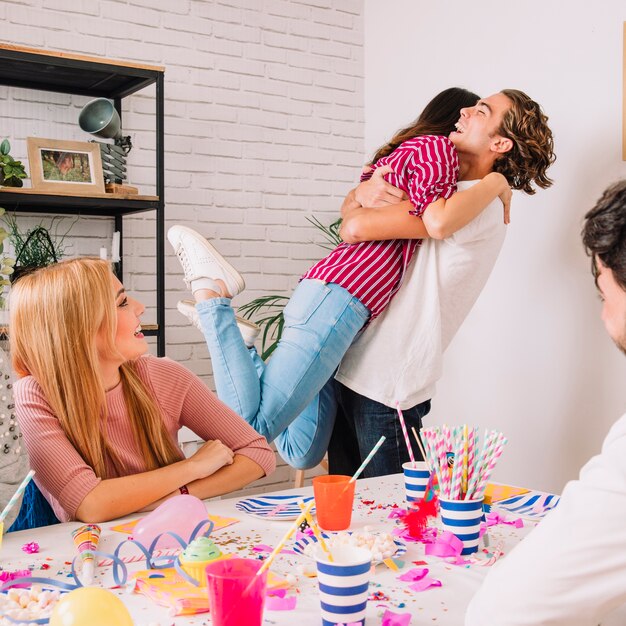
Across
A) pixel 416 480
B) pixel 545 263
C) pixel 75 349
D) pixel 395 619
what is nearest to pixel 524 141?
pixel 545 263

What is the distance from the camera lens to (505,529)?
1.39 metres

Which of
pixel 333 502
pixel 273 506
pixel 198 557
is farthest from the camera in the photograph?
pixel 273 506

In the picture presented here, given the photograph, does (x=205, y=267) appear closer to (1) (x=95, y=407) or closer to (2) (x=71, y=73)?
(1) (x=95, y=407)

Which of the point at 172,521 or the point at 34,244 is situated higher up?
the point at 34,244

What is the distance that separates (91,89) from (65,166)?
0.47 m

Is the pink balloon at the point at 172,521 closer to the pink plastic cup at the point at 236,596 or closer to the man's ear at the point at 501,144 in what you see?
the pink plastic cup at the point at 236,596

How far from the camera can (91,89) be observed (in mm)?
3186

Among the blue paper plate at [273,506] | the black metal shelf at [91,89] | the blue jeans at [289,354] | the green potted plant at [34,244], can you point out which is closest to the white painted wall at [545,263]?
the blue jeans at [289,354]

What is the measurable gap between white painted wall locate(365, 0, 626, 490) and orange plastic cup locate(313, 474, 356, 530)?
153 centimetres

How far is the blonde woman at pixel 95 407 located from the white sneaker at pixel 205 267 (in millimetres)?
360

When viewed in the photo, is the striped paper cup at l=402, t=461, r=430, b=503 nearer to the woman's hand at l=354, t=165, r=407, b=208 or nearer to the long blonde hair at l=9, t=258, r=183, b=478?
the long blonde hair at l=9, t=258, r=183, b=478

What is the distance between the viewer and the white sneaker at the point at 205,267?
7.08 ft

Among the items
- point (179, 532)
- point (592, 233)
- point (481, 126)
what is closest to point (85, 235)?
point (481, 126)

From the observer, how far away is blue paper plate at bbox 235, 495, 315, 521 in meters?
1.45
